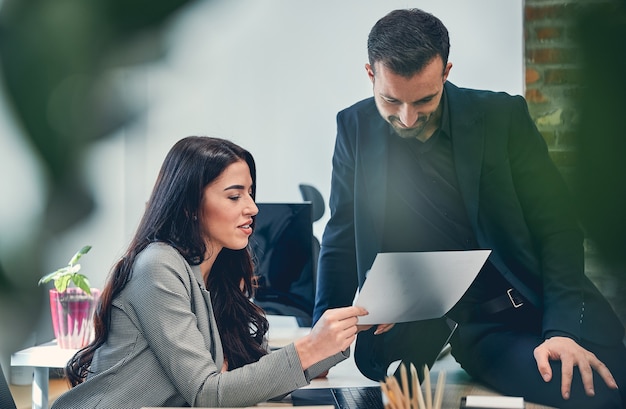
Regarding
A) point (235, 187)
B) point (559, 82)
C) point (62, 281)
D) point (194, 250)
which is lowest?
point (62, 281)

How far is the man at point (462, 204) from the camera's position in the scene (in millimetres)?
2350

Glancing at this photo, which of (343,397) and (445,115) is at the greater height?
(445,115)

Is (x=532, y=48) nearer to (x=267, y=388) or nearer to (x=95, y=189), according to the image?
(x=267, y=388)

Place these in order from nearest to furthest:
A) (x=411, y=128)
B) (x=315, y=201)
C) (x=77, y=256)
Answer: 1. (x=411, y=128)
2. (x=77, y=256)
3. (x=315, y=201)

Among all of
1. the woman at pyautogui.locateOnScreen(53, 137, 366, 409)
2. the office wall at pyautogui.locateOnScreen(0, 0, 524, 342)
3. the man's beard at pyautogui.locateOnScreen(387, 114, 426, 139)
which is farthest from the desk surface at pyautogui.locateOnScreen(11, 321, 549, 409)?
the man's beard at pyautogui.locateOnScreen(387, 114, 426, 139)

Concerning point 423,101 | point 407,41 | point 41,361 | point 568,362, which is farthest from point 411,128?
point 41,361

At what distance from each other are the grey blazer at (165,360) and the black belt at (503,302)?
82 cm

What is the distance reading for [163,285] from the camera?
1.77 meters

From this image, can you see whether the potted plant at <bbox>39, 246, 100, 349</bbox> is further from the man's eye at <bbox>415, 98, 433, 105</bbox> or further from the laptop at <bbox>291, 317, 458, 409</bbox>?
the man's eye at <bbox>415, 98, 433, 105</bbox>

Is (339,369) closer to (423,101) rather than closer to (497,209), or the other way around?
(497,209)

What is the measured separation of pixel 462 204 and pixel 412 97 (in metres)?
0.37

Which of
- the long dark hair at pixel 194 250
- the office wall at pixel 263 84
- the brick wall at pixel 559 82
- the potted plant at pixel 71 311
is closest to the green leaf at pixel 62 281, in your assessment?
the potted plant at pixel 71 311

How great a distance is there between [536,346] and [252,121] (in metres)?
1.22

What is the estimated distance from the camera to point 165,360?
1750 millimetres
